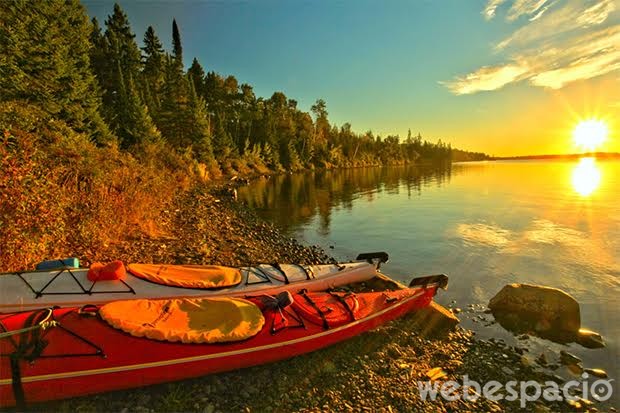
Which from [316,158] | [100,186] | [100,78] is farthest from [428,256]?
[316,158]

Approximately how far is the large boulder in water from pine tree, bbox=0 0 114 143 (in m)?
24.1

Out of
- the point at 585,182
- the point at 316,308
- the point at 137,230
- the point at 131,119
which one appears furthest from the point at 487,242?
the point at 585,182

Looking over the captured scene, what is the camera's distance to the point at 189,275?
6.06 m

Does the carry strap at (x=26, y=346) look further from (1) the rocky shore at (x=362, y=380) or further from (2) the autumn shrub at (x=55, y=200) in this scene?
(2) the autumn shrub at (x=55, y=200)

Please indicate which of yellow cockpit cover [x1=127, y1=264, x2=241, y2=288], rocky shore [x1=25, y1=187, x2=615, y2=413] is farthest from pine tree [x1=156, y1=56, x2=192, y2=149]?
yellow cockpit cover [x1=127, y1=264, x2=241, y2=288]

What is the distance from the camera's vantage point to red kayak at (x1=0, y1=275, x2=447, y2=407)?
11.1ft

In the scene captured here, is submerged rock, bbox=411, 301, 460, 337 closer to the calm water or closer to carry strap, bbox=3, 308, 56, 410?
the calm water

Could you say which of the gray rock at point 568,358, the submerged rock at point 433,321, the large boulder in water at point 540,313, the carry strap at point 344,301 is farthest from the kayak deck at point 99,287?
the gray rock at point 568,358

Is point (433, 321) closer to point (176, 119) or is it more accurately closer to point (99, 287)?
point (99, 287)

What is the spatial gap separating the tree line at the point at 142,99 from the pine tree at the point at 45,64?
55 mm

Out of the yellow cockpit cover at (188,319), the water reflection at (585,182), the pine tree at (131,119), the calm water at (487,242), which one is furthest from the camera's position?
the water reflection at (585,182)

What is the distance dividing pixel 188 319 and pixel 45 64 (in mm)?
22386

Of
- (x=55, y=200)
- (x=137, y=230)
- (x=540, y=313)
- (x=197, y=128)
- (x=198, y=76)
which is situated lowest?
(x=540, y=313)

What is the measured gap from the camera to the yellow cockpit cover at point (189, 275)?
5.70 m
